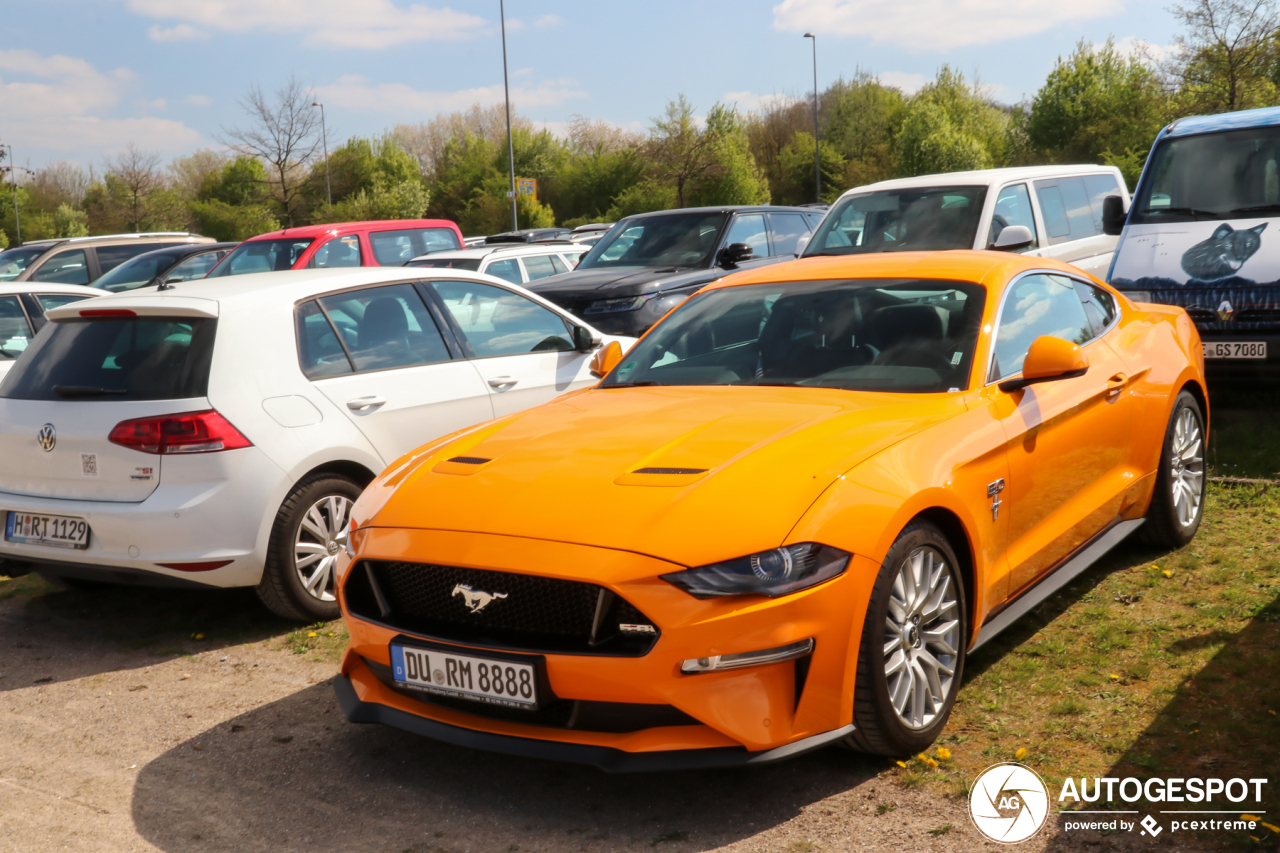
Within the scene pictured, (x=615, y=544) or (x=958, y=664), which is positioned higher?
(x=615, y=544)

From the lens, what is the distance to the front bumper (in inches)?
119

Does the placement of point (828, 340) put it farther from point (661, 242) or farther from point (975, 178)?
point (661, 242)

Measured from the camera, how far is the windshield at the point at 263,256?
13.5 meters

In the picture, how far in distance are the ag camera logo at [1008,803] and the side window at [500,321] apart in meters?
3.84

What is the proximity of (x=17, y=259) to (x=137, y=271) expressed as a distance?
133 inches

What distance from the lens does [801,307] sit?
462cm

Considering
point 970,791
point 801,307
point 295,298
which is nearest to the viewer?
point 970,791

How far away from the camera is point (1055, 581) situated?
14.5 feet

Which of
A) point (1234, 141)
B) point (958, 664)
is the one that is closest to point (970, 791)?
point (958, 664)

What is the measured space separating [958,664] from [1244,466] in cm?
444

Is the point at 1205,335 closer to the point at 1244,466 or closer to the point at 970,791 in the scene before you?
the point at 1244,466

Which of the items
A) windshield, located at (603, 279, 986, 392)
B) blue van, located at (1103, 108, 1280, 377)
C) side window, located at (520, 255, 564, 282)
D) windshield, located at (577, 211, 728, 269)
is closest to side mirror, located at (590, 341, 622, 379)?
windshield, located at (603, 279, 986, 392)

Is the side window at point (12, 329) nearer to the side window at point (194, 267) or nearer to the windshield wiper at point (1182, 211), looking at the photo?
the side window at point (194, 267)

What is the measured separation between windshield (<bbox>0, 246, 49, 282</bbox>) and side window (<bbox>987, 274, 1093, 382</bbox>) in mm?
16206
